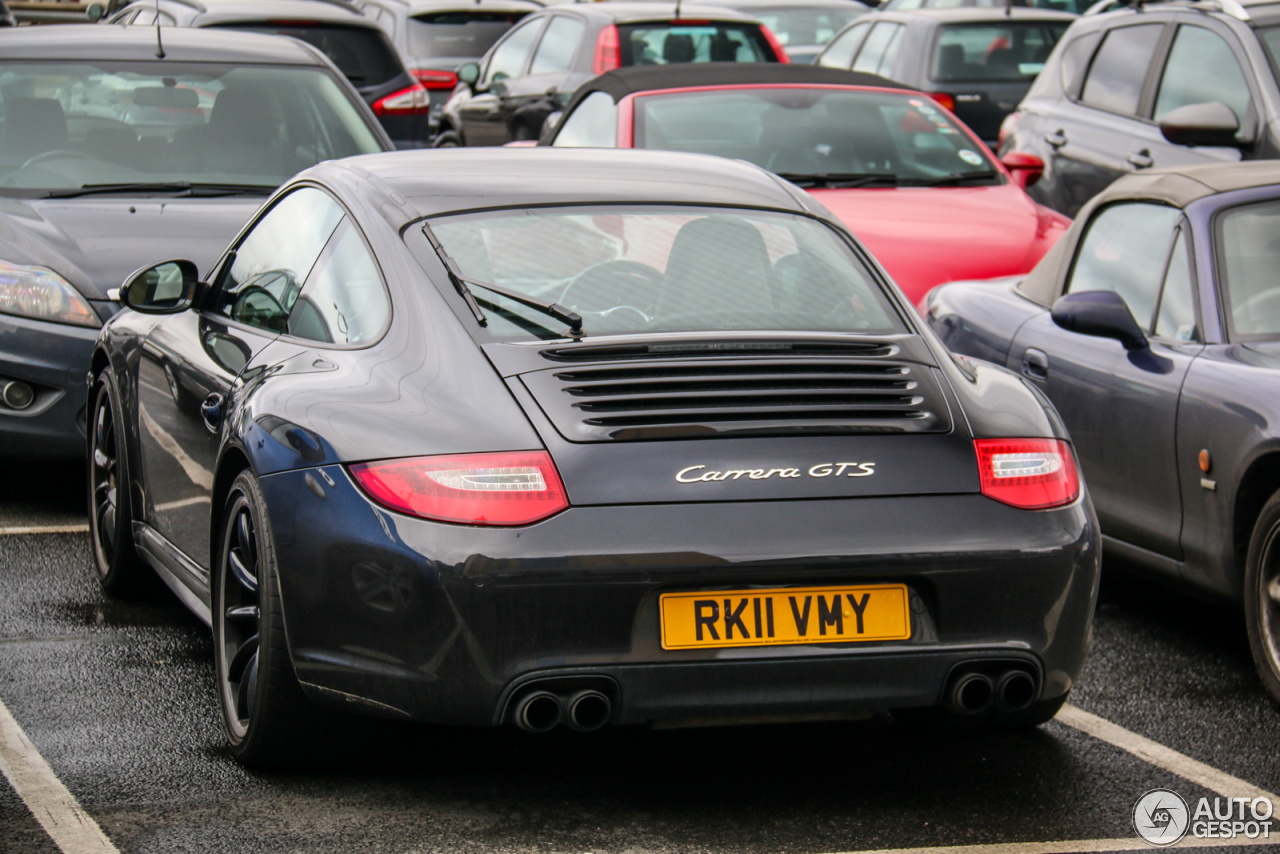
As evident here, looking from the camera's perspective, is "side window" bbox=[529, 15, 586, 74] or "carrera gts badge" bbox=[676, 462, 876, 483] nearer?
"carrera gts badge" bbox=[676, 462, 876, 483]

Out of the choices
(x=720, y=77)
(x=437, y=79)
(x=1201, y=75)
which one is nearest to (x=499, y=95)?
(x=437, y=79)

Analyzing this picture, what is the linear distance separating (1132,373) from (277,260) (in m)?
2.68

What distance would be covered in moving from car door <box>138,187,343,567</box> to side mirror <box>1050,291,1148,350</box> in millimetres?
2416

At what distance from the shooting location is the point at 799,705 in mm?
3926

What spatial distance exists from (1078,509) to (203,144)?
5281 millimetres

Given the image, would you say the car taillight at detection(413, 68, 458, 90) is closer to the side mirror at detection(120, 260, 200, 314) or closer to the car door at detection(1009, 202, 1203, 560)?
the car door at detection(1009, 202, 1203, 560)

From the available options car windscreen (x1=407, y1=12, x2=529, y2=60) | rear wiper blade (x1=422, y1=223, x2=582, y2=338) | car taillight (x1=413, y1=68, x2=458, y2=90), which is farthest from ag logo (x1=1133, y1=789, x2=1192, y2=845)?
car windscreen (x1=407, y1=12, x2=529, y2=60)

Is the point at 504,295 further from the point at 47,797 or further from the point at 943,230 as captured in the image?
the point at 943,230

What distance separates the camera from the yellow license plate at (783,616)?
12.7 feet

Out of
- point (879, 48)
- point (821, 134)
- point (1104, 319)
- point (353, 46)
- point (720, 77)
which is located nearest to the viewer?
point (1104, 319)

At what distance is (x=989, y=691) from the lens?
405 cm

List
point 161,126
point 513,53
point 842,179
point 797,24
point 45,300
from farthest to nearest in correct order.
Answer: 1. point 797,24
2. point 513,53
3. point 842,179
4. point 161,126
5. point 45,300

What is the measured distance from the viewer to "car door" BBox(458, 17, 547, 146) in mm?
14672

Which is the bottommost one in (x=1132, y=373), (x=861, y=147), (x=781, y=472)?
(x=861, y=147)
